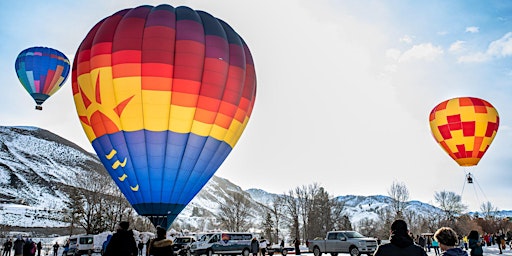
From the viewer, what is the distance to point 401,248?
14.4 feet

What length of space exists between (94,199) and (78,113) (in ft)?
121

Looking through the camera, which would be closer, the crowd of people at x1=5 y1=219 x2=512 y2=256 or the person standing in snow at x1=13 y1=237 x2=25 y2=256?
the crowd of people at x1=5 y1=219 x2=512 y2=256

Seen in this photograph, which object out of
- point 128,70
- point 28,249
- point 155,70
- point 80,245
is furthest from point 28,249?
point 80,245

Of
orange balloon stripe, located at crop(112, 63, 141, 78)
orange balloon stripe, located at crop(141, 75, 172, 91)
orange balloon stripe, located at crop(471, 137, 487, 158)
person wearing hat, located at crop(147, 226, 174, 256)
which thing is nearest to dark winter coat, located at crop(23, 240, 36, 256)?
orange balloon stripe, located at crop(112, 63, 141, 78)

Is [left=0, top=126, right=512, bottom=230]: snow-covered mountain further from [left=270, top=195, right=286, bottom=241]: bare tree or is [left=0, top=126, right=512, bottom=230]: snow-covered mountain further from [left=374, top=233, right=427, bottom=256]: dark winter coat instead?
[left=374, top=233, right=427, bottom=256]: dark winter coat

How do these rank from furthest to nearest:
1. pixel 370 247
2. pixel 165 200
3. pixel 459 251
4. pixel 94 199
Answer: pixel 94 199, pixel 370 247, pixel 165 200, pixel 459 251

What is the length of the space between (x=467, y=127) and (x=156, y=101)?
19.6 meters

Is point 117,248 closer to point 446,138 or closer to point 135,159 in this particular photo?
point 135,159

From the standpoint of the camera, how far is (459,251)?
4359 millimetres

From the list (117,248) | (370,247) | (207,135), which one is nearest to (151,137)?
(207,135)

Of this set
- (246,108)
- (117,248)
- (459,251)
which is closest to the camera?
(459,251)

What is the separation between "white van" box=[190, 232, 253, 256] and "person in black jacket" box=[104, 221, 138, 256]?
65.0ft

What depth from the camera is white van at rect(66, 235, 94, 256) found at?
31031 millimetres

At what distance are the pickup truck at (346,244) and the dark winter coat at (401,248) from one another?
18867mm
